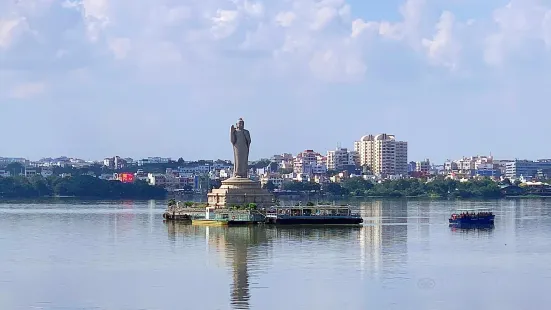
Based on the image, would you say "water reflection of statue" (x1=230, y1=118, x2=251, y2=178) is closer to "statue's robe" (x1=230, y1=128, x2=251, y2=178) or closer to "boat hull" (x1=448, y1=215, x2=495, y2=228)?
"statue's robe" (x1=230, y1=128, x2=251, y2=178)

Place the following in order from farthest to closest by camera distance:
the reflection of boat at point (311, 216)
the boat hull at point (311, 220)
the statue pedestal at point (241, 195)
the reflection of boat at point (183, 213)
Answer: the reflection of boat at point (183, 213), the statue pedestal at point (241, 195), the reflection of boat at point (311, 216), the boat hull at point (311, 220)

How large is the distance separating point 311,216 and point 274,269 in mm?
19055

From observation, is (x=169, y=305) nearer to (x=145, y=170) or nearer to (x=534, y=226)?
(x=534, y=226)

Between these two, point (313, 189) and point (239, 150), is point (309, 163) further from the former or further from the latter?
point (239, 150)

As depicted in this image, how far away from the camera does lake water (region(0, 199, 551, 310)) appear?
22.1 m

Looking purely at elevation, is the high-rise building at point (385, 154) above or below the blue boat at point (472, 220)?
above

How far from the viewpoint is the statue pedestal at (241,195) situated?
49875 mm

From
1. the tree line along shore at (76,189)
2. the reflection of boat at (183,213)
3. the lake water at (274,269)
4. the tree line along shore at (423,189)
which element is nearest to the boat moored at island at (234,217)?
the lake water at (274,269)

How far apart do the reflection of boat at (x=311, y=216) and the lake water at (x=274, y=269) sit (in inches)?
98.9

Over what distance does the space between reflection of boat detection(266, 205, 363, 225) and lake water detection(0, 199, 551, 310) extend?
2.51m

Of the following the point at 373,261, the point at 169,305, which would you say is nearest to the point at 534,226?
the point at 373,261

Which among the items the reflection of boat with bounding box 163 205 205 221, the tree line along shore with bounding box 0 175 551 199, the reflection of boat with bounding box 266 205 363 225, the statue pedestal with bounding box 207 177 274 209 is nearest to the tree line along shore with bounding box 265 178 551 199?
the tree line along shore with bounding box 0 175 551 199

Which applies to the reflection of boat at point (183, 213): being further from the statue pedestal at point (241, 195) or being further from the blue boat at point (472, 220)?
the blue boat at point (472, 220)

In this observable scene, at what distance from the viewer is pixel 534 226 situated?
4853cm
